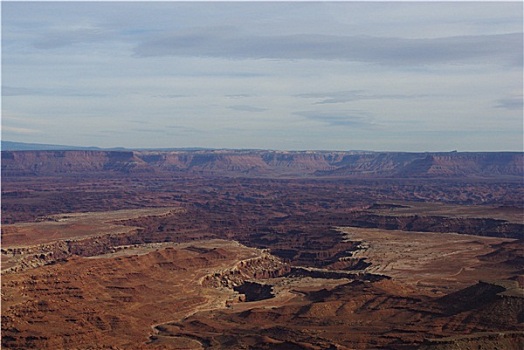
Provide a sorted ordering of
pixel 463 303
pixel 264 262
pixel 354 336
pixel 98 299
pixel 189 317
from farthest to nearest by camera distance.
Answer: pixel 264 262 → pixel 98 299 → pixel 189 317 → pixel 463 303 → pixel 354 336

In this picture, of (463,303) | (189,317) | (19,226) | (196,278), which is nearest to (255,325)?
(189,317)

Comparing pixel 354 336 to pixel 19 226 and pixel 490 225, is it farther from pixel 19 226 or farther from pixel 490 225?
pixel 19 226

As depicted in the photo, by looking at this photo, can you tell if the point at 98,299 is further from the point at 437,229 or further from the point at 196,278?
the point at 437,229

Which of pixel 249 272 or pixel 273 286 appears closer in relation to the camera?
pixel 273 286

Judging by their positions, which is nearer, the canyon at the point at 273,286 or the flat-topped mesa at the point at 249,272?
the canyon at the point at 273,286

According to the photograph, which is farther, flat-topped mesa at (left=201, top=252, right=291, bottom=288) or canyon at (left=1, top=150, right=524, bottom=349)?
flat-topped mesa at (left=201, top=252, right=291, bottom=288)

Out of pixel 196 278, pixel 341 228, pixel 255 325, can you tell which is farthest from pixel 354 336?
pixel 341 228

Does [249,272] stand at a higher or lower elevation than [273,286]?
lower

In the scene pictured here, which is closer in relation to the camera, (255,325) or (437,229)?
(255,325)

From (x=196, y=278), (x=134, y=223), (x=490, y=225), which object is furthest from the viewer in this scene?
(x=134, y=223)
